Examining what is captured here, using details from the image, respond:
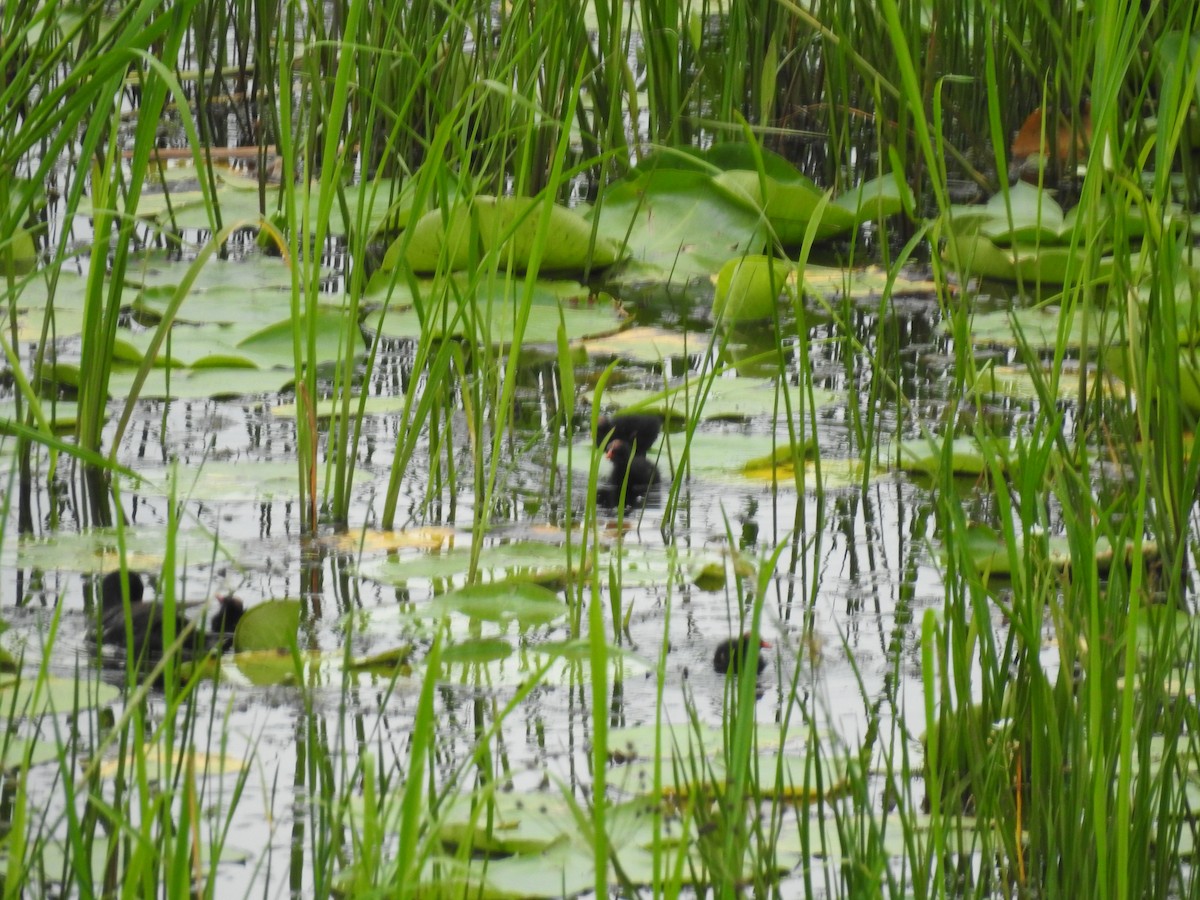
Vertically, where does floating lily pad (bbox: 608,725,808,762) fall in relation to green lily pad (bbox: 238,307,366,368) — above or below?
below

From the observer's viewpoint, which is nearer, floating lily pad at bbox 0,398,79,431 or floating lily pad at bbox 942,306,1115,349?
floating lily pad at bbox 0,398,79,431

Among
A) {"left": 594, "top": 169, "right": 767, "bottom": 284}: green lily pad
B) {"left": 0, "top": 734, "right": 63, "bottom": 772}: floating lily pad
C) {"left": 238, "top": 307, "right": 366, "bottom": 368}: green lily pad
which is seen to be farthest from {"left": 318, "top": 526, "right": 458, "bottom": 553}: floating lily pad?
{"left": 594, "top": 169, "right": 767, "bottom": 284}: green lily pad

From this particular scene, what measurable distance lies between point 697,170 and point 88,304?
73.7 inches

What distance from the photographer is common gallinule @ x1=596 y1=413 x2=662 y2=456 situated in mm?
2988

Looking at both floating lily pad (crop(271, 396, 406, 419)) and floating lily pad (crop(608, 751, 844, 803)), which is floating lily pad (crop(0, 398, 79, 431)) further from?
floating lily pad (crop(608, 751, 844, 803))

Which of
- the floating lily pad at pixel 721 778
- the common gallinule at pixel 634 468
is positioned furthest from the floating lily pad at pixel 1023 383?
the floating lily pad at pixel 721 778

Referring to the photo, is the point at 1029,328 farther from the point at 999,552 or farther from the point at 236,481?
the point at 236,481

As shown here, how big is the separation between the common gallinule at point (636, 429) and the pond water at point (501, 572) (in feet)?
0.16

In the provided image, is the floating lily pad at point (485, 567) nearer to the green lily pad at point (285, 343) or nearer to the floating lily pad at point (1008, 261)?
the green lily pad at point (285, 343)

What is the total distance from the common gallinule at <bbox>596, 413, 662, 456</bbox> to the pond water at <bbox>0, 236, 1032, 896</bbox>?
48 millimetres

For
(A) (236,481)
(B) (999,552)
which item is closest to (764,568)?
(B) (999,552)

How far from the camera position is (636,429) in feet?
9.91

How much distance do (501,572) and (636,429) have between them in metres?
0.59

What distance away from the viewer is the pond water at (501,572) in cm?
196
